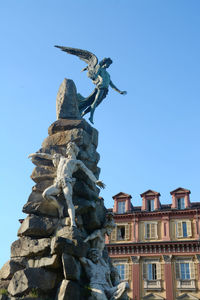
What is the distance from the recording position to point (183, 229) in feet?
112

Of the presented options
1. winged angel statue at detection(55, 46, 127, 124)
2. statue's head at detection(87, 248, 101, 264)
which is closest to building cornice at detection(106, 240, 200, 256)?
winged angel statue at detection(55, 46, 127, 124)

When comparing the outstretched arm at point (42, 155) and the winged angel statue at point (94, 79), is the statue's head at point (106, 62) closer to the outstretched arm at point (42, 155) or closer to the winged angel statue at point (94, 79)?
the winged angel statue at point (94, 79)

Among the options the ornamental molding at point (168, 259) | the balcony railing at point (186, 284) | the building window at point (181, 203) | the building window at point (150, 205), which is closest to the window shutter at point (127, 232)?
the building window at point (150, 205)

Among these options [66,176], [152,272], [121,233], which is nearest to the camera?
[66,176]

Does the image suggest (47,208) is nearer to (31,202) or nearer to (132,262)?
(31,202)

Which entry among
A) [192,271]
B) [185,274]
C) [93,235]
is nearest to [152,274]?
[185,274]

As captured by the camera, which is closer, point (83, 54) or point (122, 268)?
point (83, 54)

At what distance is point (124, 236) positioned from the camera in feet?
116

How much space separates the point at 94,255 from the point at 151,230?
26.5 meters

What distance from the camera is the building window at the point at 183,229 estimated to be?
34031 millimetres

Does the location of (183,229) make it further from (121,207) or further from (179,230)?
(121,207)

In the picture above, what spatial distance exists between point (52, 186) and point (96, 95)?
6683 mm

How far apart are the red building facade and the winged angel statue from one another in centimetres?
2127

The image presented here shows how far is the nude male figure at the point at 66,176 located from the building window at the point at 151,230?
25494 mm
